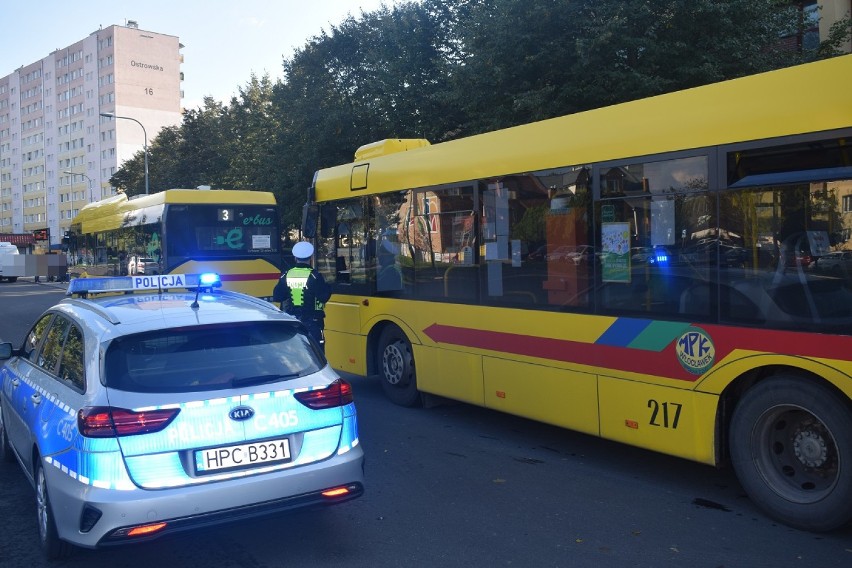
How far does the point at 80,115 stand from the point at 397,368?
105015mm

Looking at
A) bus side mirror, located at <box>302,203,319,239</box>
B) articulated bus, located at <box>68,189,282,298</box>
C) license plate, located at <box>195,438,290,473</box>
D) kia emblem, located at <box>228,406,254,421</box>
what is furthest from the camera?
articulated bus, located at <box>68,189,282,298</box>

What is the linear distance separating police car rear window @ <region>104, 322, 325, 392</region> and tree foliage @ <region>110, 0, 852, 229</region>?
12.2 m

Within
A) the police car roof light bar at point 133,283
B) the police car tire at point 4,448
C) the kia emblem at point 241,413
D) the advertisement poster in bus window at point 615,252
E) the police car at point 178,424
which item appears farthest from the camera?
the police car tire at point 4,448

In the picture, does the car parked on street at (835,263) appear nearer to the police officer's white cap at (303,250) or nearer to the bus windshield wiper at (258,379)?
the bus windshield wiper at (258,379)

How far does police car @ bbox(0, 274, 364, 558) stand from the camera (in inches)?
146

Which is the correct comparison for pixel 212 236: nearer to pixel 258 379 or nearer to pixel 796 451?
pixel 258 379

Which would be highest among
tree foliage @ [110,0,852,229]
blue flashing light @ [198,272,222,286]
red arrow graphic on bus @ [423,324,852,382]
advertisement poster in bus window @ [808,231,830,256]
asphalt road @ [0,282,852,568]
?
tree foliage @ [110,0,852,229]

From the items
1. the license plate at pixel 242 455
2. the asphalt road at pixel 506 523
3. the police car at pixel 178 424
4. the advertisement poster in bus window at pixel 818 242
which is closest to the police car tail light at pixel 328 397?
the police car at pixel 178 424

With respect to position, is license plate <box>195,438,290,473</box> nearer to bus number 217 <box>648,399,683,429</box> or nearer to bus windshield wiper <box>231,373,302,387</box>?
bus windshield wiper <box>231,373,302,387</box>

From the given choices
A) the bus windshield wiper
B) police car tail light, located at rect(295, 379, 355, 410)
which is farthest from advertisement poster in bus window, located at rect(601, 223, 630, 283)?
the bus windshield wiper

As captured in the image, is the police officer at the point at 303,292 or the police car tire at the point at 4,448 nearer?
the police car tire at the point at 4,448

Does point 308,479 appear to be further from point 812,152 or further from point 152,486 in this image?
Result: point 812,152

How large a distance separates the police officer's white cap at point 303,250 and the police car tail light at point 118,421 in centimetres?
545

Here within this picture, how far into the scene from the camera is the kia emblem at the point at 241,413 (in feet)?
12.9
